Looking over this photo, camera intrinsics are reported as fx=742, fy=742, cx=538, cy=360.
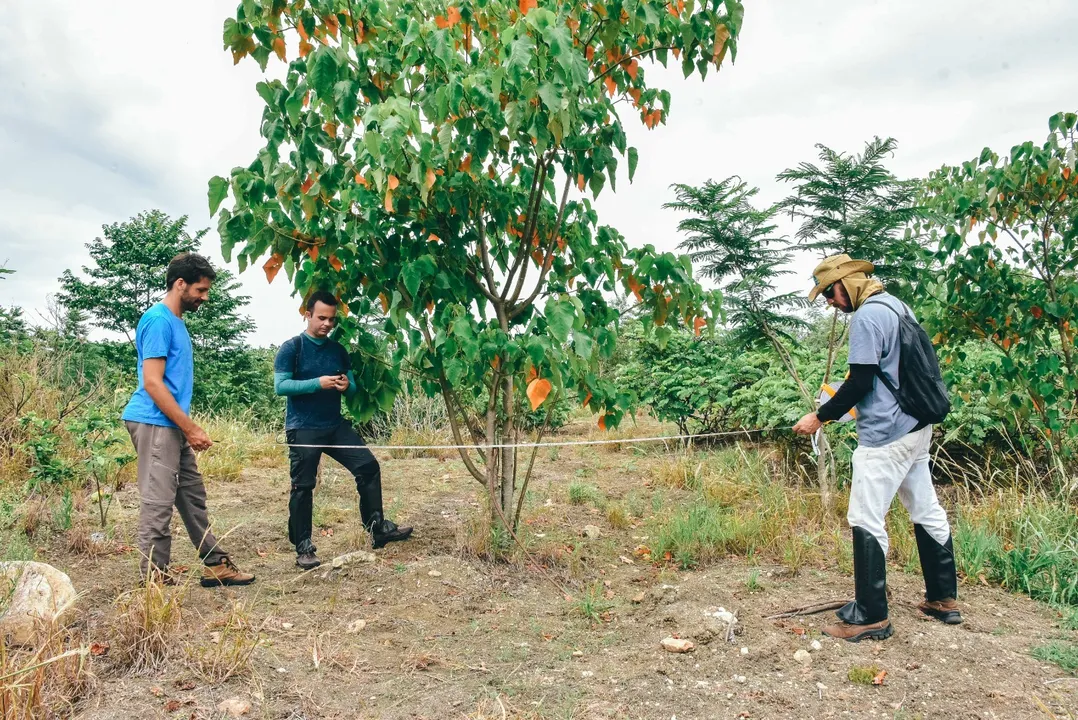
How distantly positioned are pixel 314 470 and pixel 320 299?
98 cm

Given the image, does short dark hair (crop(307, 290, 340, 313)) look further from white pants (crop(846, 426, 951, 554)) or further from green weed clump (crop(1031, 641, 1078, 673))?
green weed clump (crop(1031, 641, 1078, 673))

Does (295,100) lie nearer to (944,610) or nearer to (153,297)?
(944,610)

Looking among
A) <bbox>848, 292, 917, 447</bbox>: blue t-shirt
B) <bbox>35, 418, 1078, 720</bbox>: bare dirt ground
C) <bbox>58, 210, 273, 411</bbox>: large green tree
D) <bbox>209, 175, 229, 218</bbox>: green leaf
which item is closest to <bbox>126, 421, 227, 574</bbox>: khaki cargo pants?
<bbox>35, 418, 1078, 720</bbox>: bare dirt ground

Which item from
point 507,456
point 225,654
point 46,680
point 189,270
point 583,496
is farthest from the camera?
point 583,496

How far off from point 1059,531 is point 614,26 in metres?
3.81

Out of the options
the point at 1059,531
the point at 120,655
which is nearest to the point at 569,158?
the point at 120,655

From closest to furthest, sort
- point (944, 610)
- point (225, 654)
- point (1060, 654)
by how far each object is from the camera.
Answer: point (225, 654) → point (1060, 654) → point (944, 610)

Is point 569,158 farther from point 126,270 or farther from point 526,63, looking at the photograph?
point 126,270

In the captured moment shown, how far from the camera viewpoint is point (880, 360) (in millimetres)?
Result: 3305

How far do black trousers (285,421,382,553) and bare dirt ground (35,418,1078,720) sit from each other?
242 mm

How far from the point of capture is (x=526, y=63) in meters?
2.85

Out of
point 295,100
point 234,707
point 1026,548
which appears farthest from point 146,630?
A: point 1026,548

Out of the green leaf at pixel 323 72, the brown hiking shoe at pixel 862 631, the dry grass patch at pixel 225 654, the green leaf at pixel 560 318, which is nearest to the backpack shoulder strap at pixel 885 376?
the brown hiking shoe at pixel 862 631

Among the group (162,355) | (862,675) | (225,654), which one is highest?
(162,355)
